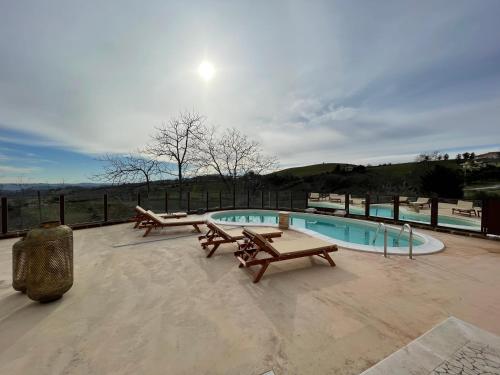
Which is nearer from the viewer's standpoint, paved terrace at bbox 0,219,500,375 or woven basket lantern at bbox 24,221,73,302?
paved terrace at bbox 0,219,500,375

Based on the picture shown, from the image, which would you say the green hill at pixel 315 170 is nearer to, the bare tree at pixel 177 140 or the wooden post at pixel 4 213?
the bare tree at pixel 177 140

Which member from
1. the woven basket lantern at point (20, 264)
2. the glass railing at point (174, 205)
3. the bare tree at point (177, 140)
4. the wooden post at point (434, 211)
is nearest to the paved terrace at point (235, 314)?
the woven basket lantern at point (20, 264)

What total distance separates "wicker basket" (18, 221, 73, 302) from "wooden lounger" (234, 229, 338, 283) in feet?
8.41

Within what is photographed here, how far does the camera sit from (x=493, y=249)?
512cm

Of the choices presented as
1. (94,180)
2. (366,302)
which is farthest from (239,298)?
(94,180)

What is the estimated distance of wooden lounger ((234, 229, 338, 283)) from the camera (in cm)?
368

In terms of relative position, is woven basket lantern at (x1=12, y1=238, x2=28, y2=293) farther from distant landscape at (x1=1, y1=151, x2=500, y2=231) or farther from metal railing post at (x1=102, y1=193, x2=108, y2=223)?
metal railing post at (x1=102, y1=193, x2=108, y2=223)

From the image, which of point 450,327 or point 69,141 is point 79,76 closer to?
point 69,141

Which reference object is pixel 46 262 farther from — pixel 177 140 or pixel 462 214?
pixel 462 214

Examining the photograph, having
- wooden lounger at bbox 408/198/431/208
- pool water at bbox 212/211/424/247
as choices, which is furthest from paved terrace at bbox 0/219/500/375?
wooden lounger at bbox 408/198/431/208

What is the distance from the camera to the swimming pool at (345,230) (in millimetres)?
5204

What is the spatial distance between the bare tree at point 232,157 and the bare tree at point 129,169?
3.66 meters

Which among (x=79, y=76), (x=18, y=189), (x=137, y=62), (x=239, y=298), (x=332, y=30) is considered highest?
(x=332, y=30)

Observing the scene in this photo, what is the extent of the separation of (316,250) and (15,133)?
1237 centimetres
